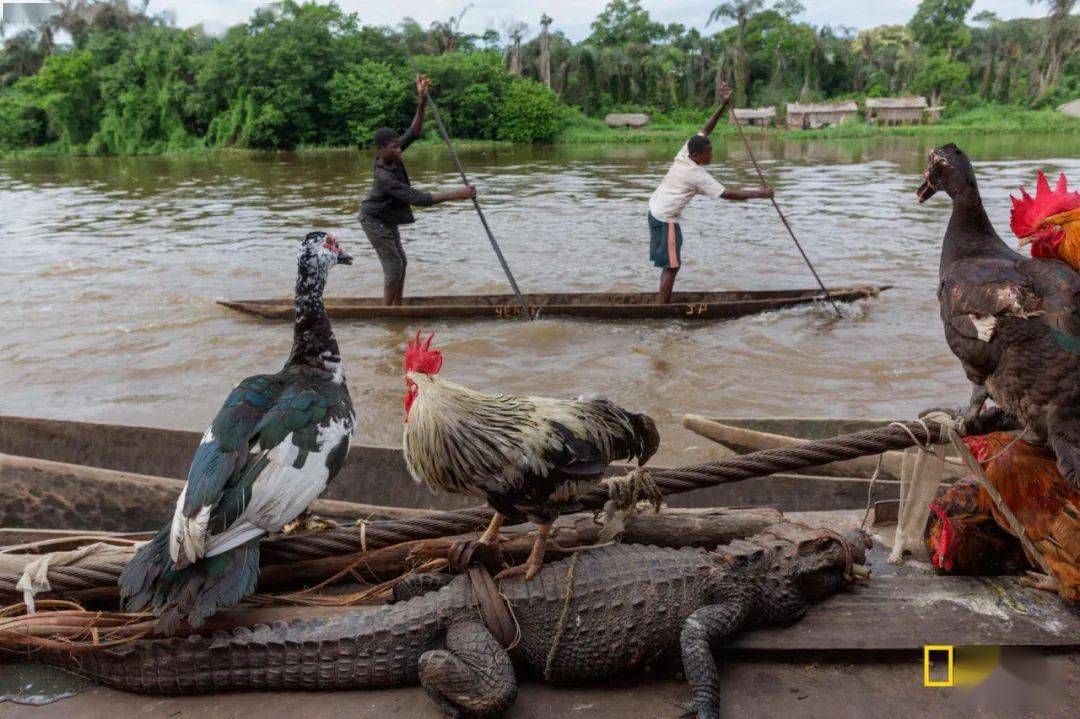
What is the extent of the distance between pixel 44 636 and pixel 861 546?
291 centimetres

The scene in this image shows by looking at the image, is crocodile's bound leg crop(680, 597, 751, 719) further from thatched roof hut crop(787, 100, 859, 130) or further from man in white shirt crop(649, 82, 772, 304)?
thatched roof hut crop(787, 100, 859, 130)

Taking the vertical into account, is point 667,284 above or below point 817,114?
below

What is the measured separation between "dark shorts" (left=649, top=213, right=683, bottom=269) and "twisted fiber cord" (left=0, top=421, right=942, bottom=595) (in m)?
6.41

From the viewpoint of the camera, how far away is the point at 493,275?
12398mm

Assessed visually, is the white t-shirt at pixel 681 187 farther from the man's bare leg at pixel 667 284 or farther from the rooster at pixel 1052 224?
the rooster at pixel 1052 224

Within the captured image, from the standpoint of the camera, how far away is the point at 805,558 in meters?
2.74

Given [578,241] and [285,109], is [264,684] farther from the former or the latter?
[285,109]

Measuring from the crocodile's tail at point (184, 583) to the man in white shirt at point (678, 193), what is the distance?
23.2ft

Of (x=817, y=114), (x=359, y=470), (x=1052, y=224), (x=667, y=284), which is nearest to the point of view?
(x=1052, y=224)

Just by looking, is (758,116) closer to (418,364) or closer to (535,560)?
(418,364)

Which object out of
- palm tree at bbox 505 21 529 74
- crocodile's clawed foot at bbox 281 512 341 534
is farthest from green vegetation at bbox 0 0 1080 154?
crocodile's clawed foot at bbox 281 512 341 534

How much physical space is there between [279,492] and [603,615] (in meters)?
1.19

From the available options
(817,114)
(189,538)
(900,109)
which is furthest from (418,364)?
(817,114)

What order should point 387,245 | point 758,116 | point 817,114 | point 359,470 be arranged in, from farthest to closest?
1. point 817,114
2. point 758,116
3. point 387,245
4. point 359,470
